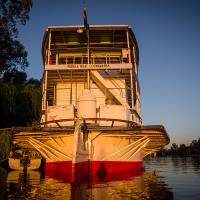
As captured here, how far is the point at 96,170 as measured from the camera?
1239 centimetres

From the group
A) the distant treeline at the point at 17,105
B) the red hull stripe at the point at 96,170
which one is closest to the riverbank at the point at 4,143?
the distant treeline at the point at 17,105

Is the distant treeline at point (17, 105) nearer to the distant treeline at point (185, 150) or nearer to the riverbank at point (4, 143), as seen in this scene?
the riverbank at point (4, 143)

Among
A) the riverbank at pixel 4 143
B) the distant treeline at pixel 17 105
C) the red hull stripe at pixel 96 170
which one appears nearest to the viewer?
the red hull stripe at pixel 96 170

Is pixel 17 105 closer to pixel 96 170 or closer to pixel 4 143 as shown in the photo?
pixel 4 143

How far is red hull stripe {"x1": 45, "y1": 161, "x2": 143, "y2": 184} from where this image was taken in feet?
38.3

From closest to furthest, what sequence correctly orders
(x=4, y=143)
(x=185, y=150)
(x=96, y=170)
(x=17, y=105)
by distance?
(x=96, y=170) → (x=4, y=143) → (x=17, y=105) → (x=185, y=150)

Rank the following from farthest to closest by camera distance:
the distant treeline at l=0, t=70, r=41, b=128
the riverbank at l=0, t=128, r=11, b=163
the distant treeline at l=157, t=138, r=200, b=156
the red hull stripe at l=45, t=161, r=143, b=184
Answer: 1. the distant treeline at l=157, t=138, r=200, b=156
2. the distant treeline at l=0, t=70, r=41, b=128
3. the riverbank at l=0, t=128, r=11, b=163
4. the red hull stripe at l=45, t=161, r=143, b=184

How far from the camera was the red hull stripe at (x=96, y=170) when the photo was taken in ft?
38.3

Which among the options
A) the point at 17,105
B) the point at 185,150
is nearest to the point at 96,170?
the point at 17,105

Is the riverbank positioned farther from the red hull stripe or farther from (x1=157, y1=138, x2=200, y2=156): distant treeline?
(x1=157, y1=138, x2=200, y2=156): distant treeline

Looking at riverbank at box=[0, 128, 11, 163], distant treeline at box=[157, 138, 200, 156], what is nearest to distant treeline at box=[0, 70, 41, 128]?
riverbank at box=[0, 128, 11, 163]

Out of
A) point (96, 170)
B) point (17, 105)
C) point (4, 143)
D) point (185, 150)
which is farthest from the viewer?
point (185, 150)

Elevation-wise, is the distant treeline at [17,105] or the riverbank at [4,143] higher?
the distant treeline at [17,105]

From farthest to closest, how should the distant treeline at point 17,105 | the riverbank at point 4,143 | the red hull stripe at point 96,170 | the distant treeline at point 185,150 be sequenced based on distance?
1. the distant treeline at point 185,150
2. the distant treeline at point 17,105
3. the riverbank at point 4,143
4. the red hull stripe at point 96,170
